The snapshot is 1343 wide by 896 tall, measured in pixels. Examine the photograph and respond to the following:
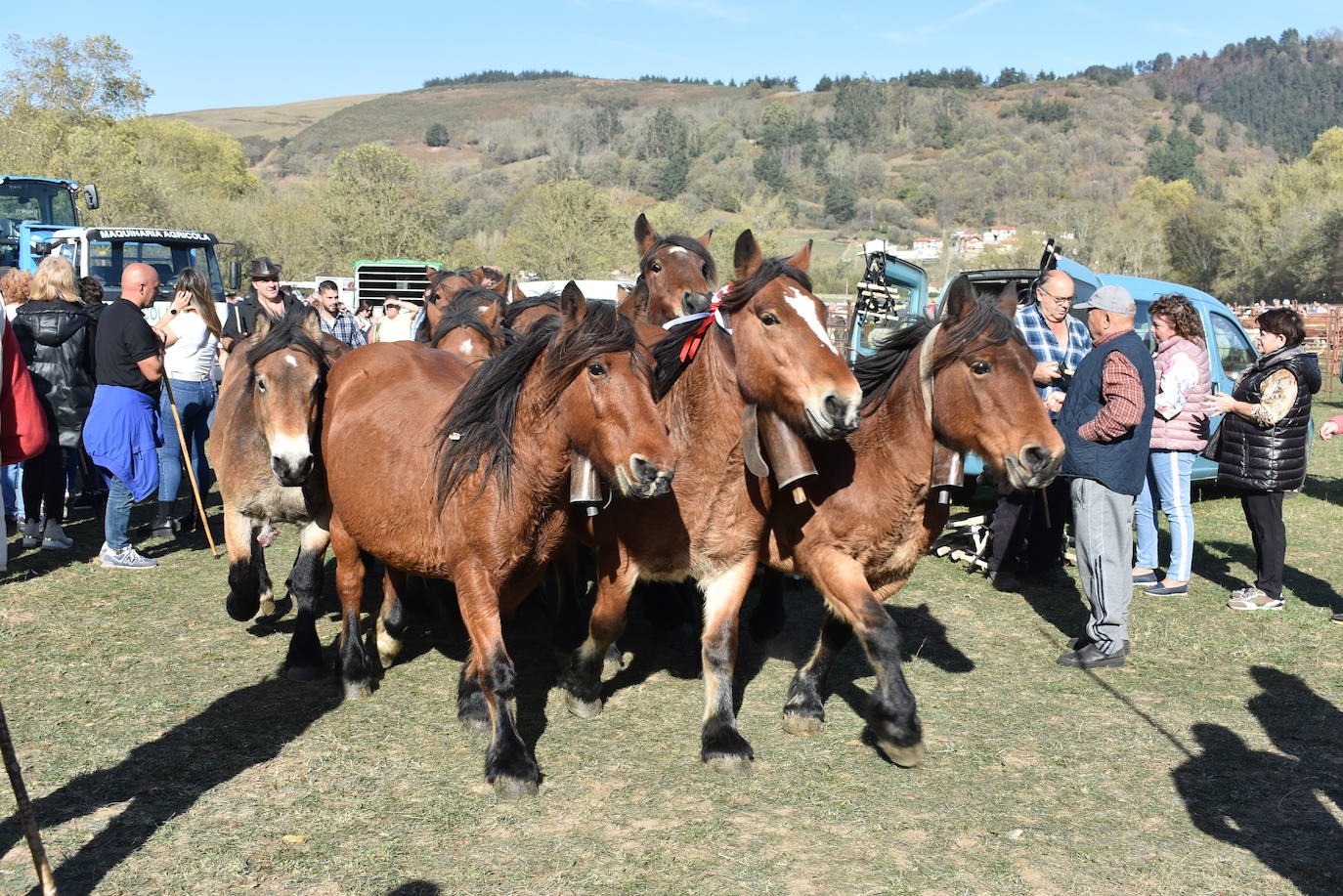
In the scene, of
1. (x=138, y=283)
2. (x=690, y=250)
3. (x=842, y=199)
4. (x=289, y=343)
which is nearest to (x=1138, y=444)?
(x=690, y=250)

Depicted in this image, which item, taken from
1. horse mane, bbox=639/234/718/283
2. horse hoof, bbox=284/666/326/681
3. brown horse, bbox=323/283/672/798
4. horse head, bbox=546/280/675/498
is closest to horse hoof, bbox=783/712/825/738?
brown horse, bbox=323/283/672/798

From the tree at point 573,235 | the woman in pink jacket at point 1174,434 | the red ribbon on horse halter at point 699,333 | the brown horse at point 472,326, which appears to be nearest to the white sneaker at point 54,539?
the brown horse at point 472,326

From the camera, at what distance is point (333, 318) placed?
460 inches

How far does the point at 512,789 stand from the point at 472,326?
12.8 ft

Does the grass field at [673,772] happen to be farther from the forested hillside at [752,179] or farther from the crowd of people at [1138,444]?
the forested hillside at [752,179]

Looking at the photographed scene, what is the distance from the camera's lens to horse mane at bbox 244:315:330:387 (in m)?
5.60

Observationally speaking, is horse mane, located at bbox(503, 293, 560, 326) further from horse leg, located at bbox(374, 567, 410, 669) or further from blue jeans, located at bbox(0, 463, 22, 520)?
blue jeans, located at bbox(0, 463, 22, 520)

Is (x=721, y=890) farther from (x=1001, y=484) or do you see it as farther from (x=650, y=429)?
(x=1001, y=484)

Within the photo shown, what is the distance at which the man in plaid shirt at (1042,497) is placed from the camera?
7383 mm

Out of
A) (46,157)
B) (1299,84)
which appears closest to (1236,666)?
(46,157)

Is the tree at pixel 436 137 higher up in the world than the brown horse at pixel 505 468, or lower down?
higher up

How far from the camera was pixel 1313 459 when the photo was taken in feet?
46.9

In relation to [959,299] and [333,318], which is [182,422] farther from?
[959,299]

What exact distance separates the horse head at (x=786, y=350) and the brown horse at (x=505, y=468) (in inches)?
19.9
